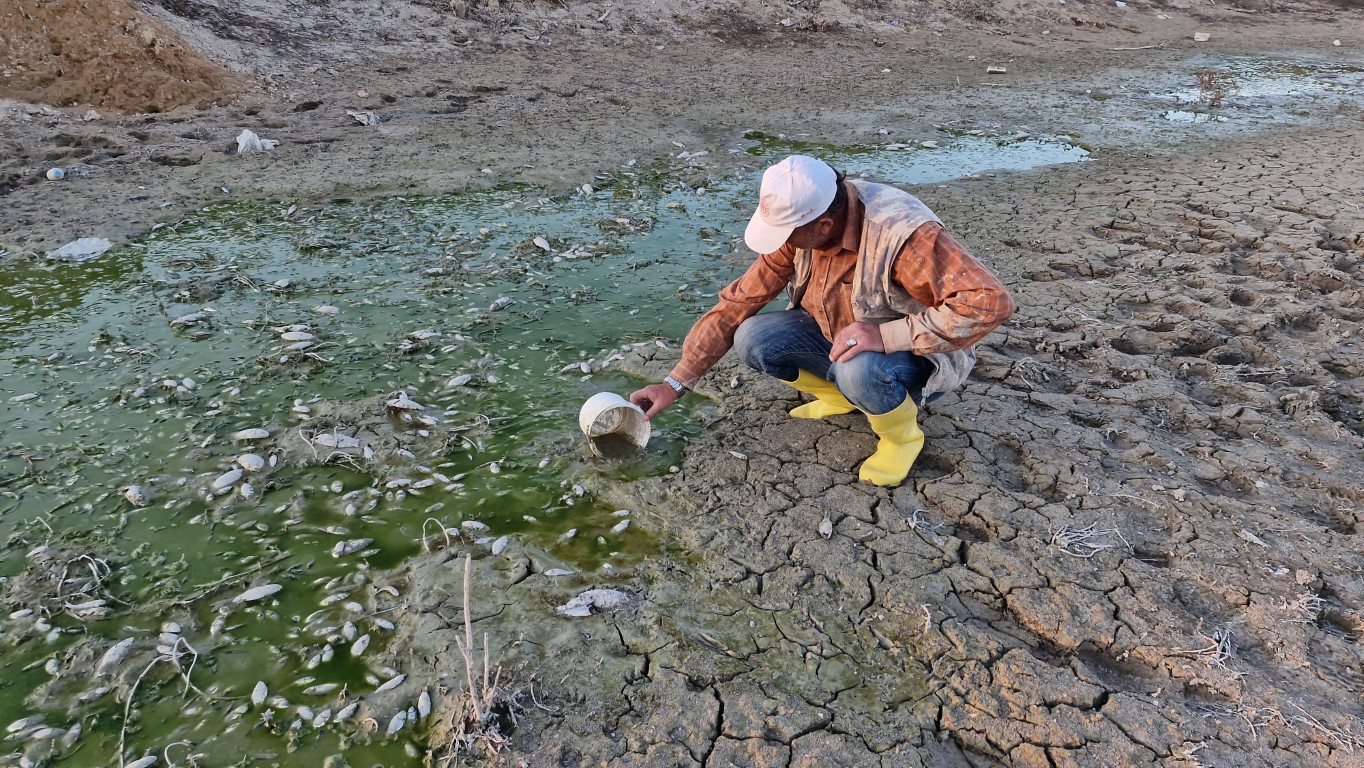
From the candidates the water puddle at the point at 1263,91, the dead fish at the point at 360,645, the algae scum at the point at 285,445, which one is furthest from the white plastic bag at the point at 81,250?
the water puddle at the point at 1263,91

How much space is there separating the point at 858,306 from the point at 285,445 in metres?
2.95

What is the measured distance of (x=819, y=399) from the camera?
4355mm

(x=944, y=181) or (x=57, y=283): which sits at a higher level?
(x=944, y=181)

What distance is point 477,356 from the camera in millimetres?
4945

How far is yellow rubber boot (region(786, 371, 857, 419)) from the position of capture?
13.8 feet

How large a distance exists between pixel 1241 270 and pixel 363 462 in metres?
6.43

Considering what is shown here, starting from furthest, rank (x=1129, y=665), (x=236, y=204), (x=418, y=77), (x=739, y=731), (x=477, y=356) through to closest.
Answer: (x=418, y=77)
(x=236, y=204)
(x=477, y=356)
(x=1129, y=665)
(x=739, y=731)

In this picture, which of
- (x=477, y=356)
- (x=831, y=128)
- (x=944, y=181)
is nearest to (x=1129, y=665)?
(x=477, y=356)

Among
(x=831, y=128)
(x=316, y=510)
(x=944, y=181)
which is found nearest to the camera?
(x=316, y=510)

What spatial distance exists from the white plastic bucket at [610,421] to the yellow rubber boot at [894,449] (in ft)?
3.59

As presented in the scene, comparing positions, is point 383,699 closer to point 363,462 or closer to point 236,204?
point 363,462

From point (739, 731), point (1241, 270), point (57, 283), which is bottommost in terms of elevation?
point (57, 283)

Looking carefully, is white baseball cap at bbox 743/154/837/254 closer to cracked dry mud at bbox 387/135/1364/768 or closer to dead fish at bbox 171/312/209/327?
cracked dry mud at bbox 387/135/1364/768

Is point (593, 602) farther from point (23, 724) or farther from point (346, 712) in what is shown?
point (23, 724)
